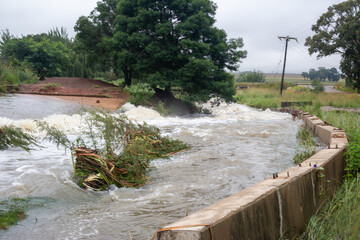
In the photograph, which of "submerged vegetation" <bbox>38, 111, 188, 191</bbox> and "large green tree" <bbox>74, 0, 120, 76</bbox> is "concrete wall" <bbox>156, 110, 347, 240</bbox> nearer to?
"submerged vegetation" <bbox>38, 111, 188, 191</bbox>

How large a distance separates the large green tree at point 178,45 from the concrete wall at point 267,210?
15.2 metres

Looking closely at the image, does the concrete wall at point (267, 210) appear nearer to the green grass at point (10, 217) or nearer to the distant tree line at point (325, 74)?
the green grass at point (10, 217)

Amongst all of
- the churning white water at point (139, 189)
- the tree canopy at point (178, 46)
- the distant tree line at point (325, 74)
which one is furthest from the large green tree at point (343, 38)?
the distant tree line at point (325, 74)

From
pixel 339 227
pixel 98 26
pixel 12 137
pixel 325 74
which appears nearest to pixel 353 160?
pixel 339 227

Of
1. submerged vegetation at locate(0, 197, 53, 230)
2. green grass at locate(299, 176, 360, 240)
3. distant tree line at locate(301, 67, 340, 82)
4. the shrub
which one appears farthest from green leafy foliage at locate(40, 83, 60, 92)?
distant tree line at locate(301, 67, 340, 82)

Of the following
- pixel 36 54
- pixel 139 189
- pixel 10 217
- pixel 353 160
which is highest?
pixel 36 54

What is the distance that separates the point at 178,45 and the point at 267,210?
18650 mm

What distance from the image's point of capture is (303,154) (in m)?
7.47

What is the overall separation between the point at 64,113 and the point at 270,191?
12.8 meters

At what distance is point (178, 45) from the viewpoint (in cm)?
2088

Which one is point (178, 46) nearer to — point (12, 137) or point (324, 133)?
point (324, 133)

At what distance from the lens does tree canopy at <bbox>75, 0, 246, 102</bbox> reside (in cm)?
1972

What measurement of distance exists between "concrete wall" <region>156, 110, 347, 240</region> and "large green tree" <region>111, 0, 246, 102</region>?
15.2 metres

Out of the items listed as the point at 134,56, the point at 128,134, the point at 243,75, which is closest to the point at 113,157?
the point at 128,134
